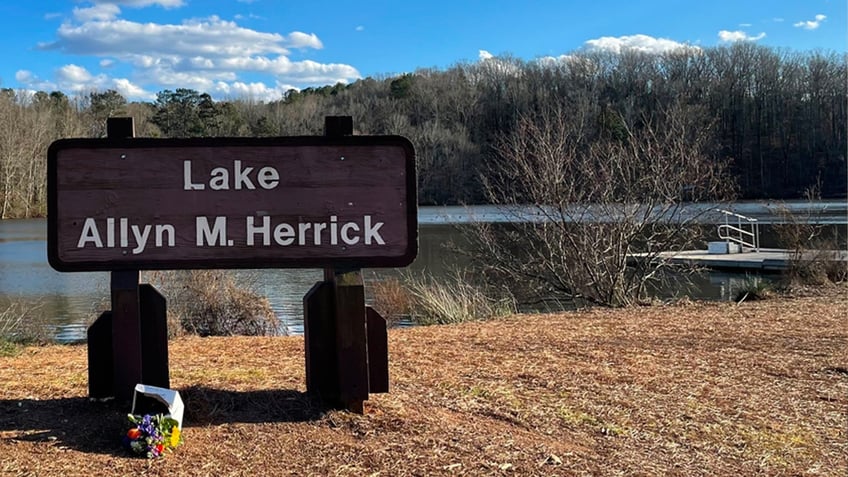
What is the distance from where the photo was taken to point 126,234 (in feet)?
12.2

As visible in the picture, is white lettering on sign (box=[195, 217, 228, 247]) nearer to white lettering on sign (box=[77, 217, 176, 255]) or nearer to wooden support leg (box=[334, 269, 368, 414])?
white lettering on sign (box=[77, 217, 176, 255])

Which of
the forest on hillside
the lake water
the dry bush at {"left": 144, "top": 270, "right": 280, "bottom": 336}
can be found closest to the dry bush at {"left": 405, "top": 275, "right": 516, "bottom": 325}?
the lake water

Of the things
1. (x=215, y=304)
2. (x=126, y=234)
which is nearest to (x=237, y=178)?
(x=126, y=234)

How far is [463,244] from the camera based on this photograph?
1049 inches

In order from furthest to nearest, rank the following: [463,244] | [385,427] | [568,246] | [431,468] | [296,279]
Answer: [463,244]
[296,279]
[568,246]
[385,427]
[431,468]

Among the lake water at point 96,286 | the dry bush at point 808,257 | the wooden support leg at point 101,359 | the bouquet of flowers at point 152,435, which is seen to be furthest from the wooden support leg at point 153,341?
the dry bush at point 808,257

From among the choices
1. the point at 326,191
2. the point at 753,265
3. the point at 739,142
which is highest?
the point at 739,142

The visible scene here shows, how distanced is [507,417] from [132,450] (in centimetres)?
175

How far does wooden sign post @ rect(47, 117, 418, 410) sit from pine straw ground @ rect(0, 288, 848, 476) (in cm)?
27

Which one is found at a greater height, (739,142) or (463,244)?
(739,142)

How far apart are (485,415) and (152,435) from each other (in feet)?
5.20

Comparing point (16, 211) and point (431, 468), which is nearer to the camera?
point (431, 468)

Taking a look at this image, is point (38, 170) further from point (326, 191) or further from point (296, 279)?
point (326, 191)

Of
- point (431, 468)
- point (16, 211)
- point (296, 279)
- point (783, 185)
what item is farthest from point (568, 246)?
point (783, 185)
